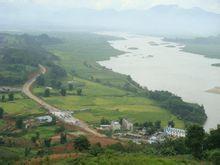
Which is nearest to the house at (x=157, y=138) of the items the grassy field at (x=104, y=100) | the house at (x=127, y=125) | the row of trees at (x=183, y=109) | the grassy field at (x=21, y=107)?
the house at (x=127, y=125)

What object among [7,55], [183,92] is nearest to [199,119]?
[183,92]

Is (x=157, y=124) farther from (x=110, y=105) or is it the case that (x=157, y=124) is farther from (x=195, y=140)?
(x=195, y=140)

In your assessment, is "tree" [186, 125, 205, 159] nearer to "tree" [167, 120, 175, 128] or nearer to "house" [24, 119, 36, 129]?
"tree" [167, 120, 175, 128]

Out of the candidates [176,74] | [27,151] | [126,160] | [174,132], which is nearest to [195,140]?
[126,160]

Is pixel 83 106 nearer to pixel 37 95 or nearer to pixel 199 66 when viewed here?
pixel 37 95

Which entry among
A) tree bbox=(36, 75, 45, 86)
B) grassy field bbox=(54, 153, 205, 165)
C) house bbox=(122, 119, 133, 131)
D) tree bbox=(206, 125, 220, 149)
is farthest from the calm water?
grassy field bbox=(54, 153, 205, 165)

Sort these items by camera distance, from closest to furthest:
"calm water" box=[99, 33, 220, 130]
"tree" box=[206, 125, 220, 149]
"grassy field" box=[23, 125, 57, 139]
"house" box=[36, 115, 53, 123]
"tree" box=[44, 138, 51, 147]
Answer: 1. "tree" box=[206, 125, 220, 149]
2. "tree" box=[44, 138, 51, 147]
3. "grassy field" box=[23, 125, 57, 139]
4. "house" box=[36, 115, 53, 123]
5. "calm water" box=[99, 33, 220, 130]
